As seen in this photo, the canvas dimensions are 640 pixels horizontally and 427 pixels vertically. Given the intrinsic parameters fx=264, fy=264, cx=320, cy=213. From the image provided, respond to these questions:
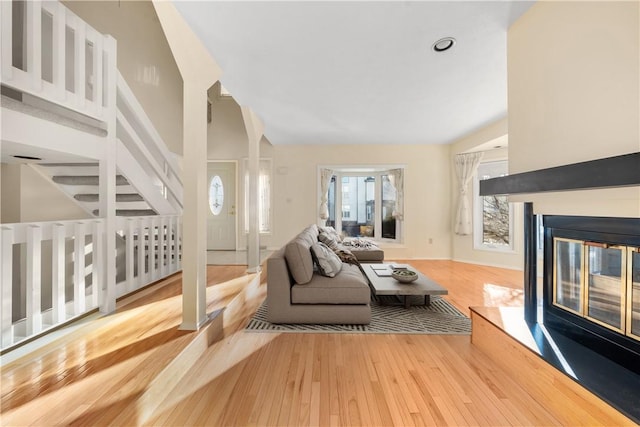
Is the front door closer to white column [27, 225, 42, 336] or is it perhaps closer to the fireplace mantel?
white column [27, 225, 42, 336]

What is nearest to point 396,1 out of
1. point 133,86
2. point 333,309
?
point 333,309

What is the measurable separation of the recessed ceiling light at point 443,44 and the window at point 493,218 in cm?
330

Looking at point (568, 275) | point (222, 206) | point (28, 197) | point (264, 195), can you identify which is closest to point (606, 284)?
point (568, 275)

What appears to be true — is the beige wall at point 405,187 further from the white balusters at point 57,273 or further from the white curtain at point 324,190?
the white balusters at point 57,273

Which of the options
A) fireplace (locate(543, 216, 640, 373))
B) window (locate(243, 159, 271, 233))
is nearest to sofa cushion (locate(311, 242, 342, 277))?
fireplace (locate(543, 216, 640, 373))

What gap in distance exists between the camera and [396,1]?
1796 mm

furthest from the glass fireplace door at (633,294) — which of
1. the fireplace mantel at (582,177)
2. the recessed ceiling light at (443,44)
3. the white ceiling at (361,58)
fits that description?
the recessed ceiling light at (443,44)

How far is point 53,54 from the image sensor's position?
6.70 ft

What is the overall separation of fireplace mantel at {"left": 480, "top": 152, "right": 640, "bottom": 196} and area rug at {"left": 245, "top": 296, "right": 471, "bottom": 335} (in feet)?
4.25

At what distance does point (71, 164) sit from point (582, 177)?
4.27 meters

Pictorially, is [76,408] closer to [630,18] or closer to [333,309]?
[333,309]

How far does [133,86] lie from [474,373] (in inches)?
222

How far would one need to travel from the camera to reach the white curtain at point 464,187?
5086mm

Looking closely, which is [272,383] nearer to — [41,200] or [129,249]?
[129,249]
